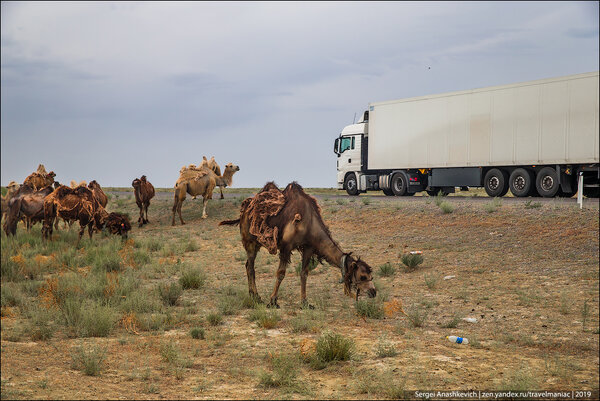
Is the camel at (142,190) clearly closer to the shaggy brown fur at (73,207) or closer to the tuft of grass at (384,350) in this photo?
the shaggy brown fur at (73,207)

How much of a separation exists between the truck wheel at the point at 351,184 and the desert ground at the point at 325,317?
42.7 feet

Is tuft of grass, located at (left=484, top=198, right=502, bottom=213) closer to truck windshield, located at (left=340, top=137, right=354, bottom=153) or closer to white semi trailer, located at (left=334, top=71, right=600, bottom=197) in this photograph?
white semi trailer, located at (left=334, top=71, right=600, bottom=197)

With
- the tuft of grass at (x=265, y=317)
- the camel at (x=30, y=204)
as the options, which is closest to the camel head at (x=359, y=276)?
the tuft of grass at (x=265, y=317)

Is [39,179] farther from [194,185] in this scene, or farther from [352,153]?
[352,153]

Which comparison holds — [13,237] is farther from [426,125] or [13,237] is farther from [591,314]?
[426,125]

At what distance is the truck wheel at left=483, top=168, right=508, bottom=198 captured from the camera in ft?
92.1

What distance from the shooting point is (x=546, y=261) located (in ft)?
50.2

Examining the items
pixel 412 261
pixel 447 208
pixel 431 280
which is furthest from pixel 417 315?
pixel 447 208

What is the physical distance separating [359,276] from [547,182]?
1842 cm

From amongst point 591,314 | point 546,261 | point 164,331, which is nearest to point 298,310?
point 164,331

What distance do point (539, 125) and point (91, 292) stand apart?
64.2ft

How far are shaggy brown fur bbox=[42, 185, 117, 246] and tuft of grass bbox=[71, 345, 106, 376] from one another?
11.4 m

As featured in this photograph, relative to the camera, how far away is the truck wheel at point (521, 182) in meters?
26.8

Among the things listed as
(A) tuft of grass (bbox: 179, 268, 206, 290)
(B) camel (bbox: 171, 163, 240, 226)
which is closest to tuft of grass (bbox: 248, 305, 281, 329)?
(A) tuft of grass (bbox: 179, 268, 206, 290)
